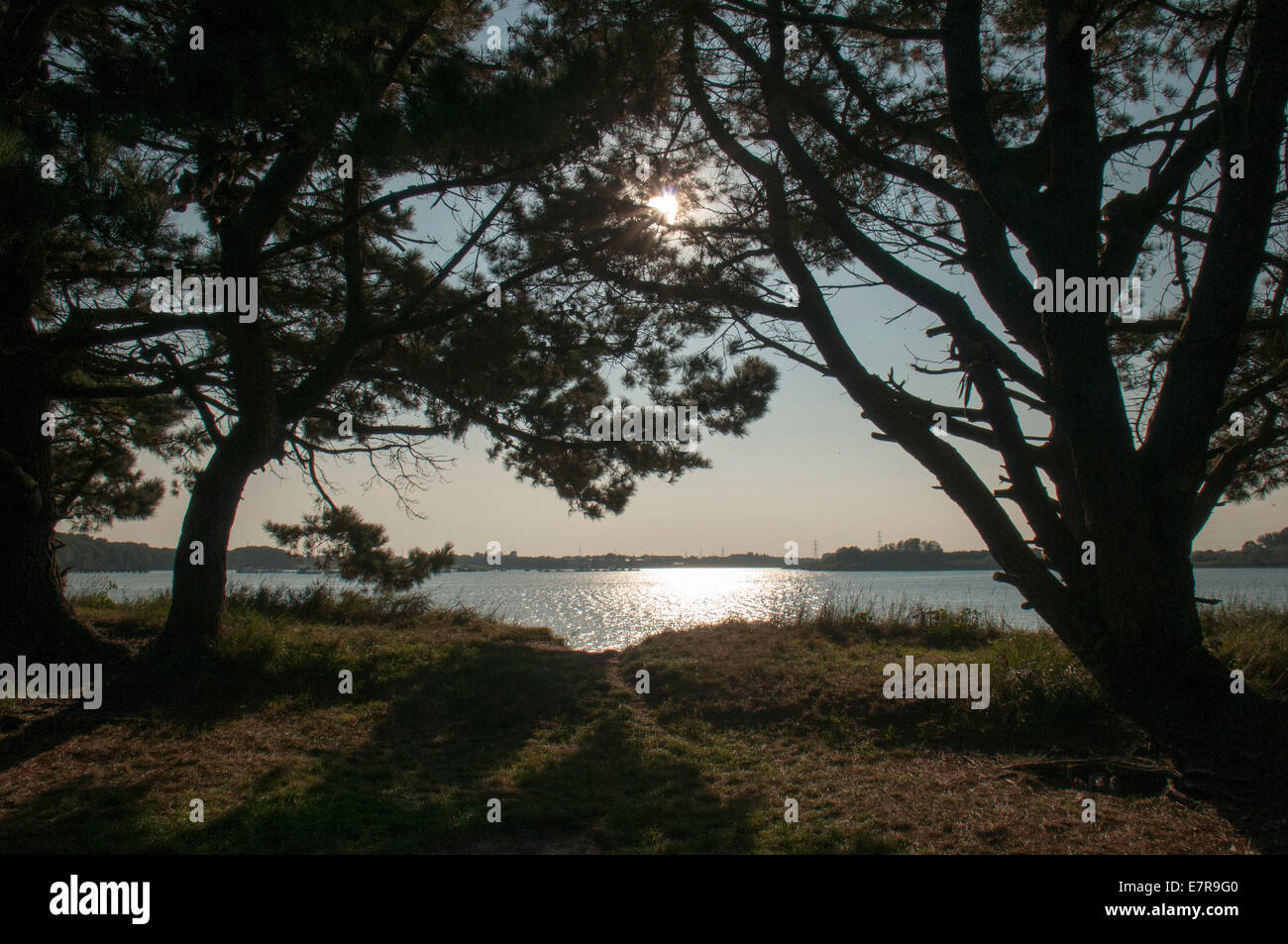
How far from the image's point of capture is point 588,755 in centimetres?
566

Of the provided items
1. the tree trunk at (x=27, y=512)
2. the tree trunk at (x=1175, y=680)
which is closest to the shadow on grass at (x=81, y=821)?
the tree trunk at (x=27, y=512)

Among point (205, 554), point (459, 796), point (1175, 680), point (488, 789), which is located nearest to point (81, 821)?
point (459, 796)

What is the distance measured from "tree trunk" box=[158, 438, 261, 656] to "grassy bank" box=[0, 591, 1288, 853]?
43cm

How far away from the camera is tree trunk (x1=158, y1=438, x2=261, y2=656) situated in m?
7.18

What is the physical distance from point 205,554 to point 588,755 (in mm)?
4517

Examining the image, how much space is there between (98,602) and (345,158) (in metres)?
9.20

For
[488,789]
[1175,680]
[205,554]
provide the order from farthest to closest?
[205,554] < [488,789] < [1175,680]

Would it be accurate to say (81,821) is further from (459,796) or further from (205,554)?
(205,554)

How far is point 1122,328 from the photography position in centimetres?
520

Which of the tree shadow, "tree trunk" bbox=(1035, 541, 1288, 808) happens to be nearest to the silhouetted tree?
"tree trunk" bbox=(1035, 541, 1288, 808)

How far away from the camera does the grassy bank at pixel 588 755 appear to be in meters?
3.83

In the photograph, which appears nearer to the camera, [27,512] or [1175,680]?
[1175,680]

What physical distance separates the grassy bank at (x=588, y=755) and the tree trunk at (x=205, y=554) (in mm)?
426
